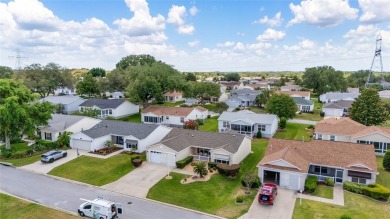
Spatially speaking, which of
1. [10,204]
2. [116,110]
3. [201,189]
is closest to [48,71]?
[116,110]

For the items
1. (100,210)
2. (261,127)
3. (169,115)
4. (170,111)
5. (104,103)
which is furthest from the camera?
(104,103)

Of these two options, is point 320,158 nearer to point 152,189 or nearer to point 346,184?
point 346,184

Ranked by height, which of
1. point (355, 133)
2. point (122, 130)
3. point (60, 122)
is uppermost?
point (60, 122)

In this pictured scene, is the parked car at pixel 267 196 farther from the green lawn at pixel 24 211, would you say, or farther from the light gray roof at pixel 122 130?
the light gray roof at pixel 122 130

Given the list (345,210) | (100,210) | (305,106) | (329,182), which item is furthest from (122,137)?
(305,106)

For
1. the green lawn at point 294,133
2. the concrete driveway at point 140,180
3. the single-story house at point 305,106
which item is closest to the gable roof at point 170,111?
the green lawn at point 294,133

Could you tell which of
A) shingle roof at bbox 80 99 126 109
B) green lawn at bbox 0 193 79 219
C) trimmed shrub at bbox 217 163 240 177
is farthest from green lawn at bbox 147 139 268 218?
shingle roof at bbox 80 99 126 109

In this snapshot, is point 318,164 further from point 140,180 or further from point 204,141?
point 140,180
